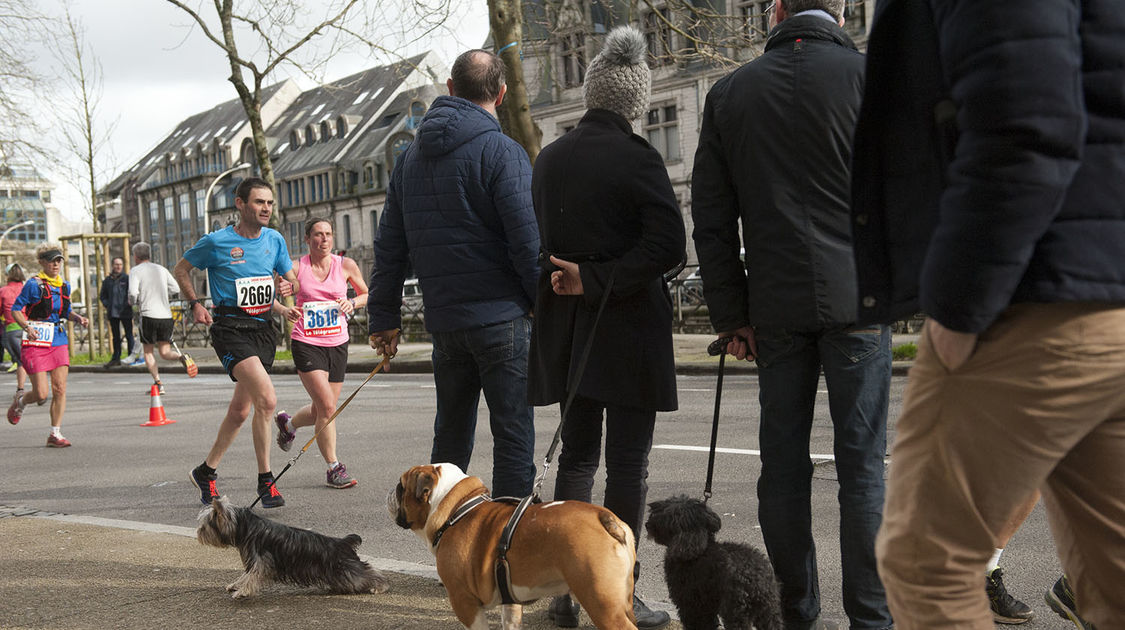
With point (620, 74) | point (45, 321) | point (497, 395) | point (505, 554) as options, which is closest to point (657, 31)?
point (45, 321)

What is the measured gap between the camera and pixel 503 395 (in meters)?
4.40

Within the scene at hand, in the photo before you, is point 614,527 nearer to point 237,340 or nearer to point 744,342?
point 744,342

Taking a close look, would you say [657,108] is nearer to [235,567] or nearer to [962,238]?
[235,567]

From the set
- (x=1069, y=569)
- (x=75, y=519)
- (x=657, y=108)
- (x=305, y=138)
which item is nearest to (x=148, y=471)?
(x=75, y=519)

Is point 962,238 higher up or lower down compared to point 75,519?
higher up

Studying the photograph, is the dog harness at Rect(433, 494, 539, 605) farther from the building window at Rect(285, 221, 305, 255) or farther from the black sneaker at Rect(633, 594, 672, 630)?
the building window at Rect(285, 221, 305, 255)

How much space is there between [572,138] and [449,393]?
1.34m

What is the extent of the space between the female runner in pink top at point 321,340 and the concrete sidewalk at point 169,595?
6.36 ft

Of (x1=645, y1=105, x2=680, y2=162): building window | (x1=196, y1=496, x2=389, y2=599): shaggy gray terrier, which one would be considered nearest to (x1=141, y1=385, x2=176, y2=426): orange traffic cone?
(x1=196, y1=496, x2=389, y2=599): shaggy gray terrier

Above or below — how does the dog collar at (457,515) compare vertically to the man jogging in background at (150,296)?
below

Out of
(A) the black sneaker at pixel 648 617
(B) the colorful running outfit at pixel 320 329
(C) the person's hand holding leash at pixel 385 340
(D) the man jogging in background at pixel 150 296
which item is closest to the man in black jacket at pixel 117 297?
(D) the man jogging in background at pixel 150 296

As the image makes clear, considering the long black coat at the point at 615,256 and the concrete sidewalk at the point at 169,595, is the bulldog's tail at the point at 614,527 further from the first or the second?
the concrete sidewalk at the point at 169,595

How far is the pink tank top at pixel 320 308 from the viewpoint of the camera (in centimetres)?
759

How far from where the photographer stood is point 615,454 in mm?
3807
